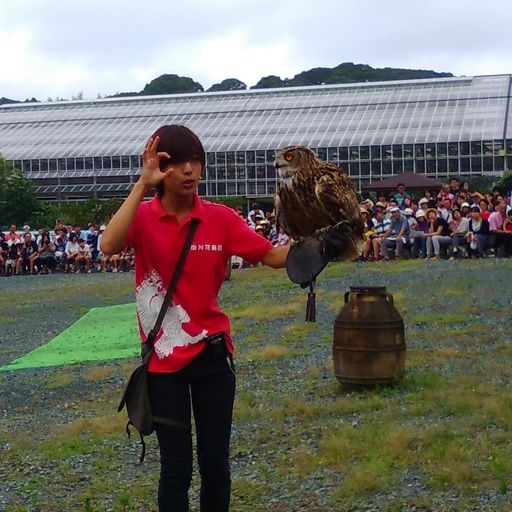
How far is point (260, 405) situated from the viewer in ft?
30.9

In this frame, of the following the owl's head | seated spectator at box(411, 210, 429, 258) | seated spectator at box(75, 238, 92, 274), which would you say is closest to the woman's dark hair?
the owl's head

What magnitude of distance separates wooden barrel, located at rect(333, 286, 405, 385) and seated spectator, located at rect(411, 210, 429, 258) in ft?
44.7

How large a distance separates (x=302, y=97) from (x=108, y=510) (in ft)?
159

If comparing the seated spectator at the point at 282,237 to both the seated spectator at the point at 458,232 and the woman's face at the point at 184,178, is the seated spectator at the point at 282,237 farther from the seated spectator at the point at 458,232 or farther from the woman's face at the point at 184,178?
the seated spectator at the point at 458,232

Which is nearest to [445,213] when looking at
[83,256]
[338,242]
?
[83,256]

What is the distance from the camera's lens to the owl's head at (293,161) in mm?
6703

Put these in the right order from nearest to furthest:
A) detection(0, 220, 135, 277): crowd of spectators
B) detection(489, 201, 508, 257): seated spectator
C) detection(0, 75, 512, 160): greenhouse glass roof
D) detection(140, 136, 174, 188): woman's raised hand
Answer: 1. detection(140, 136, 174, 188): woman's raised hand
2. detection(489, 201, 508, 257): seated spectator
3. detection(0, 220, 135, 277): crowd of spectators
4. detection(0, 75, 512, 160): greenhouse glass roof

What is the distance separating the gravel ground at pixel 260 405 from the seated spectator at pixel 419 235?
291 centimetres

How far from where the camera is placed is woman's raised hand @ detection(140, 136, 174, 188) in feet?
14.8

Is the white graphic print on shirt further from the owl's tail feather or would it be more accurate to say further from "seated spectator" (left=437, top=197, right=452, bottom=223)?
"seated spectator" (left=437, top=197, right=452, bottom=223)

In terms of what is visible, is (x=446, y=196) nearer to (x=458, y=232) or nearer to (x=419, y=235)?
(x=419, y=235)

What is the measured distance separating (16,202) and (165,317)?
42064mm

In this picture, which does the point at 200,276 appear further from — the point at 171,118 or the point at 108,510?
the point at 171,118

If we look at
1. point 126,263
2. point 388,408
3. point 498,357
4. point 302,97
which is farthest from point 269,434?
point 302,97
